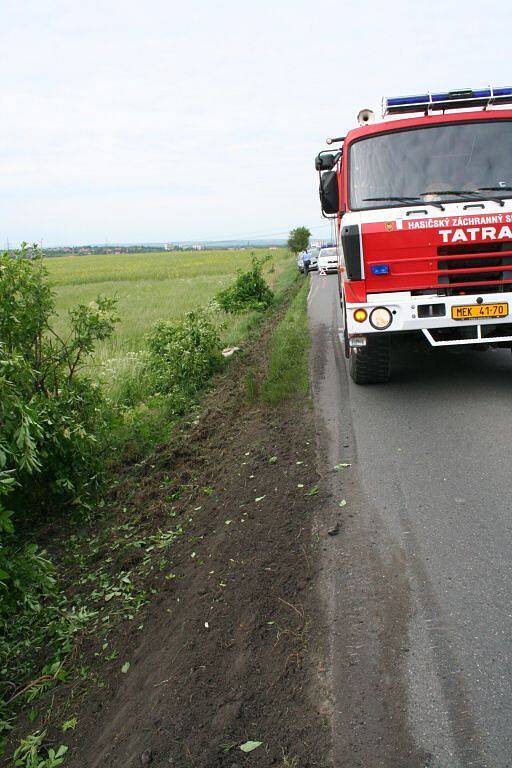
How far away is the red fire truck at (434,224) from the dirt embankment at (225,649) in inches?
81.8

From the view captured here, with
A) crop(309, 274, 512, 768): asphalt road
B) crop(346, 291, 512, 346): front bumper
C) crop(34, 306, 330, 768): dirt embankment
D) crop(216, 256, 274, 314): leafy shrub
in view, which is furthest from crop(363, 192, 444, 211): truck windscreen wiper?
crop(216, 256, 274, 314): leafy shrub

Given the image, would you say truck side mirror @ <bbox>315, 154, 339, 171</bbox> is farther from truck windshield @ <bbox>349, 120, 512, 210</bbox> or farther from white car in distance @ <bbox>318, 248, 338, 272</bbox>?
white car in distance @ <bbox>318, 248, 338, 272</bbox>

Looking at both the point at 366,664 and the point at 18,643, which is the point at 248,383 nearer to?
the point at 18,643

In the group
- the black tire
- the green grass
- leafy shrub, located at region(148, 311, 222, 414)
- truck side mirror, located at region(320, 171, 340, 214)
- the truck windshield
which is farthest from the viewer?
leafy shrub, located at region(148, 311, 222, 414)

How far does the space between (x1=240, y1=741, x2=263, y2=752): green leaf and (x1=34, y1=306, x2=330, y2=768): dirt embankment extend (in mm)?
22

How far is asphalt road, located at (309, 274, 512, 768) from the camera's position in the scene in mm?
2594

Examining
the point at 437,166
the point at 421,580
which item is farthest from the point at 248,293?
the point at 421,580

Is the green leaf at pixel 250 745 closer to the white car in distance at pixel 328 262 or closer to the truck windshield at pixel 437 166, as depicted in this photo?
the truck windshield at pixel 437 166

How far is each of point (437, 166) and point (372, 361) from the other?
7.41ft

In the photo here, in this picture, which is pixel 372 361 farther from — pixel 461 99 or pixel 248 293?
pixel 248 293

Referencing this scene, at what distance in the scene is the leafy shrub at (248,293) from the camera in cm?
1966

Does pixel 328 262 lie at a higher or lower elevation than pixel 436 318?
higher

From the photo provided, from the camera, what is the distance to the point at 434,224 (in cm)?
641

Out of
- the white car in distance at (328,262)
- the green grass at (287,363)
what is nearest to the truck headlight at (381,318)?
the green grass at (287,363)
